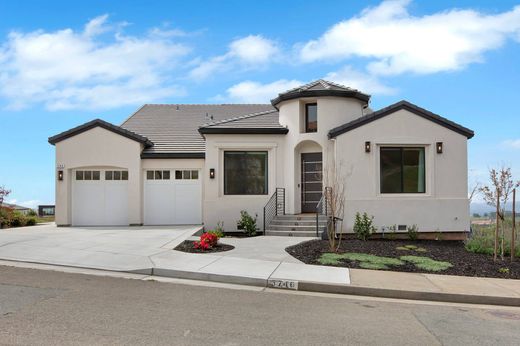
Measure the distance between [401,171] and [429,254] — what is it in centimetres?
469

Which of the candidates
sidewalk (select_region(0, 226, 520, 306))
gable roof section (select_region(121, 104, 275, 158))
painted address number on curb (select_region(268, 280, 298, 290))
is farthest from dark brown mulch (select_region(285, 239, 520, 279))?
gable roof section (select_region(121, 104, 275, 158))

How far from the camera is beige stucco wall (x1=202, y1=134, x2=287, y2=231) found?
17.8 m

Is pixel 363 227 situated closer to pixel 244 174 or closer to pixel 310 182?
pixel 310 182

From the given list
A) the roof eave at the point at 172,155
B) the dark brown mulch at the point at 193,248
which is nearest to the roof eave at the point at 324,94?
the roof eave at the point at 172,155

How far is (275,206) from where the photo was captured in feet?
59.0

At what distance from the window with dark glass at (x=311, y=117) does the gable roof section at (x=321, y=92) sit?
644 millimetres

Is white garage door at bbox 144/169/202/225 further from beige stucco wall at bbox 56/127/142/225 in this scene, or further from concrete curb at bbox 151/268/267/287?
concrete curb at bbox 151/268/267/287

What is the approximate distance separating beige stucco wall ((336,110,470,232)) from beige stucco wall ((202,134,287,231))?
2660mm

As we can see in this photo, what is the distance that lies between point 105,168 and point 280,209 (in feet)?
25.2

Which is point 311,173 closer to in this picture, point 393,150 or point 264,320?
point 393,150

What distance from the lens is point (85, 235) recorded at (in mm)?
15508

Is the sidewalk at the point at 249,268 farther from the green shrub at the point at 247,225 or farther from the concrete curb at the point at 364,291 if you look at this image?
the green shrub at the point at 247,225

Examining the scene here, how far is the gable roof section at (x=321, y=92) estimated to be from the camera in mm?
17453

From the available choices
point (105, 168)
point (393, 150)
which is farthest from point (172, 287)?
point (105, 168)
